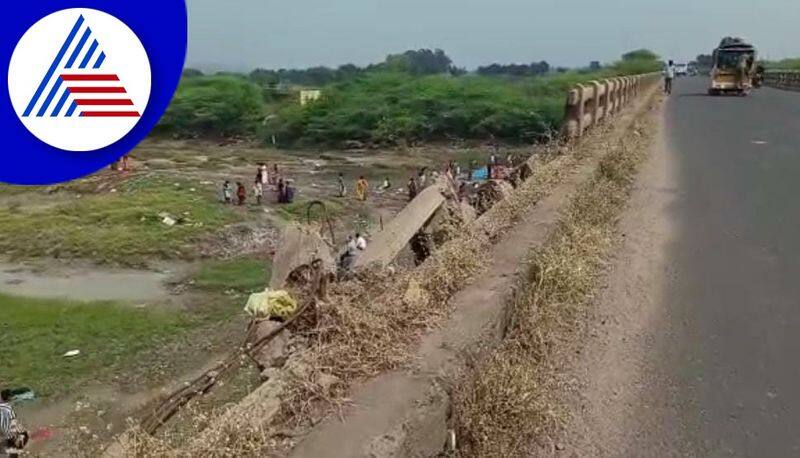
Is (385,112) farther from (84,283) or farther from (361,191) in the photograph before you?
(84,283)

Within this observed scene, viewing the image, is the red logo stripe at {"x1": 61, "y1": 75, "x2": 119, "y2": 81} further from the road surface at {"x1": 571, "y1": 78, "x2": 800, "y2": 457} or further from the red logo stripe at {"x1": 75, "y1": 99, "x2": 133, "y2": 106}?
the road surface at {"x1": 571, "y1": 78, "x2": 800, "y2": 457}

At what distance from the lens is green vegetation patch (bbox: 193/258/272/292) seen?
22017 mm

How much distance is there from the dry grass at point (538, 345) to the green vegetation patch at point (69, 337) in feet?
39.3

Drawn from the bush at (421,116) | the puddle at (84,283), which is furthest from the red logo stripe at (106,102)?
the bush at (421,116)

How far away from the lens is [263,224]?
2844 cm

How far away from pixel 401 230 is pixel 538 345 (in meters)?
1.42

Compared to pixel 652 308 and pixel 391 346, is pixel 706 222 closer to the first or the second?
pixel 652 308

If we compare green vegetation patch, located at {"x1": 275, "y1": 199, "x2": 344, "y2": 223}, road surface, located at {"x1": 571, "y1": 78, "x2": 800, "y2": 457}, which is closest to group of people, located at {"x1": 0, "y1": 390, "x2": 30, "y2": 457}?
road surface, located at {"x1": 571, "y1": 78, "x2": 800, "y2": 457}

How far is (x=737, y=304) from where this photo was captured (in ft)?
16.2

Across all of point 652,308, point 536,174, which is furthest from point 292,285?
point 536,174

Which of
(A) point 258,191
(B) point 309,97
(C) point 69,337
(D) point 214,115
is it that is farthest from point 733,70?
(D) point 214,115

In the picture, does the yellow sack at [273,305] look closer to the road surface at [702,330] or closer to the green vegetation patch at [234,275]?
the road surface at [702,330]

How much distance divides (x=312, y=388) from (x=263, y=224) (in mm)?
25875

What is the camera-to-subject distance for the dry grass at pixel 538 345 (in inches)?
122
